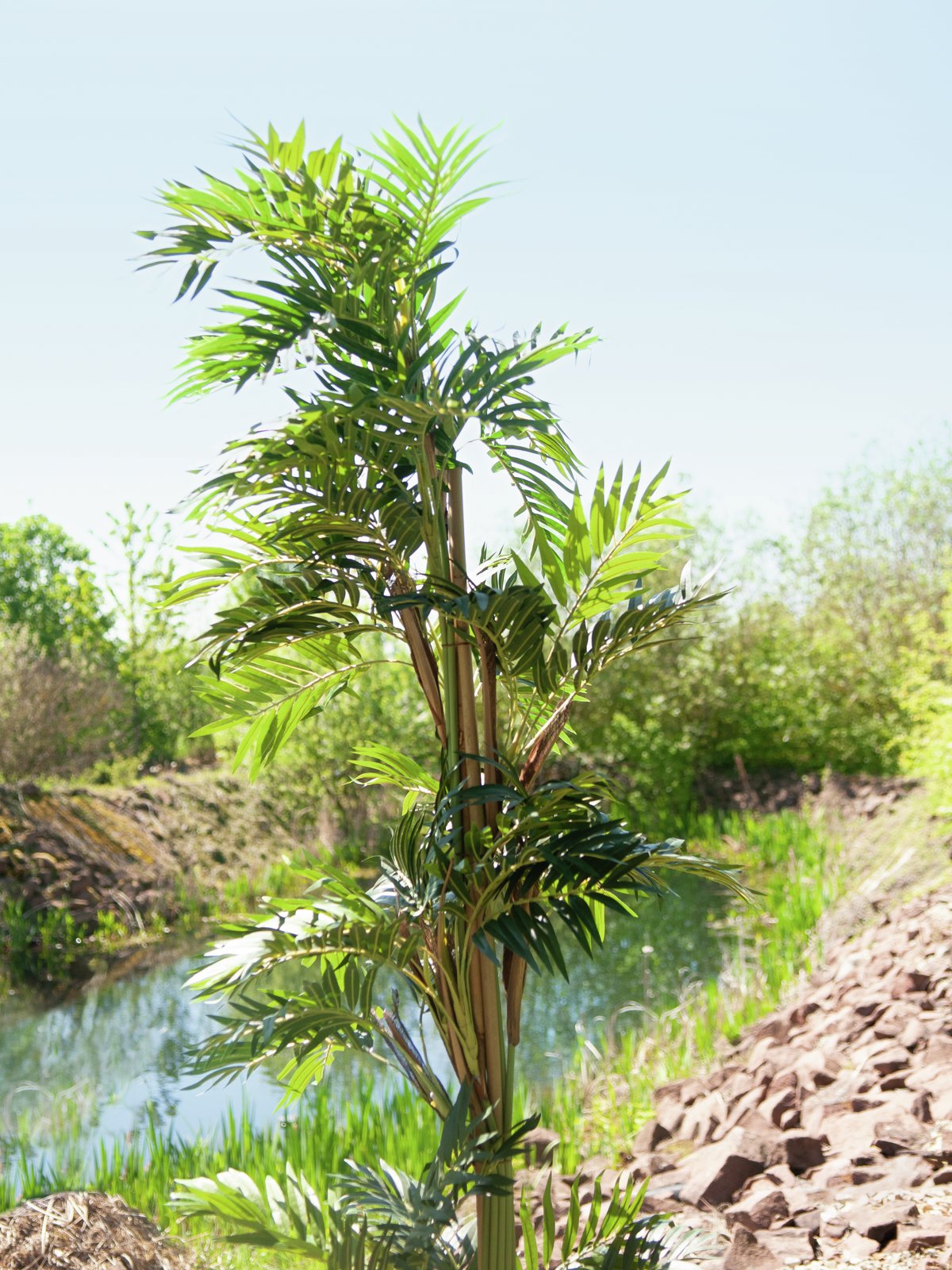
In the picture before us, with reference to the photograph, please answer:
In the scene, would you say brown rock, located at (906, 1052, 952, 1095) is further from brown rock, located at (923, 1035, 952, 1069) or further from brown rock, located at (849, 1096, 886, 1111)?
brown rock, located at (849, 1096, 886, 1111)

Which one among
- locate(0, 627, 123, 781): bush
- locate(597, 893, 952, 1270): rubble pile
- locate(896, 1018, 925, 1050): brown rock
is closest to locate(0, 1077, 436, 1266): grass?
locate(597, 893, 952, 1270): rubble pile

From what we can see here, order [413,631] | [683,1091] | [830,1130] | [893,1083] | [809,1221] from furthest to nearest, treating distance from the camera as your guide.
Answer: [683,1091] < [893,1083] < [830,1130] < [809,1221] < [413,631]

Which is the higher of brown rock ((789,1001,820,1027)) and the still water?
brown rock ((789,1001,820,1027))

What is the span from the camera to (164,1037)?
20.0ft

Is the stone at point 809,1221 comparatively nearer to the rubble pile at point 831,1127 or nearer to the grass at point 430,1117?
the rubble pile at point 831,1127

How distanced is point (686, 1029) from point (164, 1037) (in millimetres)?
3271

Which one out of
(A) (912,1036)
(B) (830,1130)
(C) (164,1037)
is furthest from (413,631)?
(C) (164,1037)

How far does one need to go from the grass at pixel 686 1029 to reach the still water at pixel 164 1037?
0.58 ft

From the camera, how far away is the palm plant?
171 centimetres

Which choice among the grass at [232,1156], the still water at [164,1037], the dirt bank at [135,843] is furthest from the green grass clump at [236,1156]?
the dirt bank at [135,843]

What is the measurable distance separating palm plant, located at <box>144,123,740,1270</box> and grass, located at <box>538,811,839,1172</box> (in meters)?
0.93

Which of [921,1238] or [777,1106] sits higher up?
[921,1238]

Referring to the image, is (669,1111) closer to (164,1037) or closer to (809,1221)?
(809,1221)

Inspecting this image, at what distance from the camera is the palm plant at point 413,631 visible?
5.63 ft
